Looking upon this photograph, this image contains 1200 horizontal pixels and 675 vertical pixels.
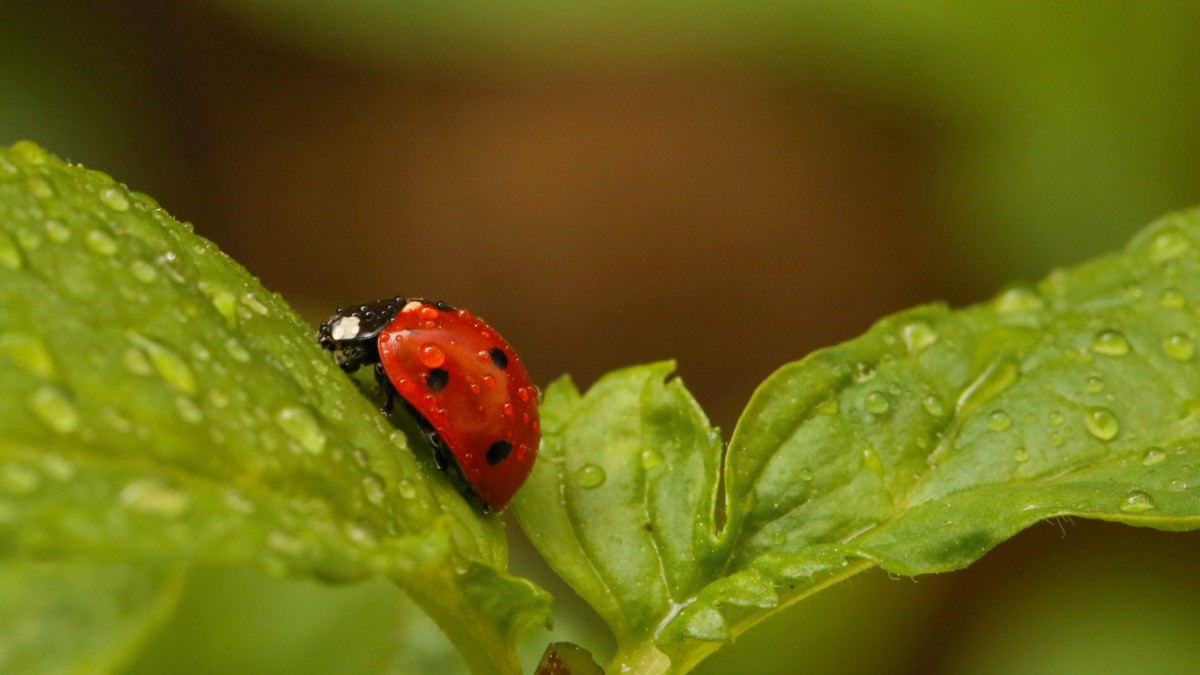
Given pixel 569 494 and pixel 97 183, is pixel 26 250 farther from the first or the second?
pixel 569 494

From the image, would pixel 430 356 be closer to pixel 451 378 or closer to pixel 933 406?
pixel 451 378

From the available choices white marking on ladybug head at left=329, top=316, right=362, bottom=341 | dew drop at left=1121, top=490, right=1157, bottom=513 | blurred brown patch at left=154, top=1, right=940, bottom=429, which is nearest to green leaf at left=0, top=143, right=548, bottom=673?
white marking on ladybug head at left=329, top=316, right=362, bottom=341

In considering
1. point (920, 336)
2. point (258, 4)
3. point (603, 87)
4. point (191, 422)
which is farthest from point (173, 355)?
point (603, 87)

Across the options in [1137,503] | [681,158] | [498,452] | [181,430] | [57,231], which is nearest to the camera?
[181,430]

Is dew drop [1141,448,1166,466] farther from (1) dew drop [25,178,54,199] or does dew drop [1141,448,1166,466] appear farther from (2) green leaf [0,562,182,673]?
(1) dew drop [25,178,54,199]

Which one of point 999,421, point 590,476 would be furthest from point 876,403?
point 590,476

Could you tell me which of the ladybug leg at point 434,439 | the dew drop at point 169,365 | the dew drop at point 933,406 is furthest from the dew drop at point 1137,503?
the dew drop at point 169,365

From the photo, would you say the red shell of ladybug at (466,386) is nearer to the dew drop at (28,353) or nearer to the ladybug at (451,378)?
the ladybug at (451,378)

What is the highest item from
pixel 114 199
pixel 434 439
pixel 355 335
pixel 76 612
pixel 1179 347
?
pixel 114 199
